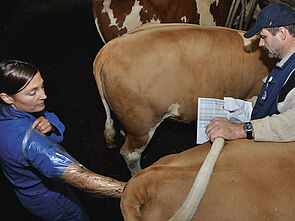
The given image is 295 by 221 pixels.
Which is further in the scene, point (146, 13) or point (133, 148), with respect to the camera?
point (146, 13)

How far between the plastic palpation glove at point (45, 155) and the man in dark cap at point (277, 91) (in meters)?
0.75

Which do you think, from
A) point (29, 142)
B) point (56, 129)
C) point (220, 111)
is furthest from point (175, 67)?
point (29, 142)

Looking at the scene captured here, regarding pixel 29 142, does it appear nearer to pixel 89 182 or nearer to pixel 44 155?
pixel 44 155

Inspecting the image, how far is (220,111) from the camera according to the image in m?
1.74

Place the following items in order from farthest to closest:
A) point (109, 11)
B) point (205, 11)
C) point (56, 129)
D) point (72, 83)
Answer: point (72, 83) → point (205, 11) → point (109, 11) → point (56, 129)

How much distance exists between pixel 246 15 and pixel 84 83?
2561mm

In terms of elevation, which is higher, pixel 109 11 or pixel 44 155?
pixel 109 11

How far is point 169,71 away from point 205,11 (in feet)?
5.83

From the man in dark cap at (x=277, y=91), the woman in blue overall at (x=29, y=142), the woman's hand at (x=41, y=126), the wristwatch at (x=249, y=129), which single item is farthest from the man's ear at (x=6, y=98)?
the wristwatch at (x=249, y=129)

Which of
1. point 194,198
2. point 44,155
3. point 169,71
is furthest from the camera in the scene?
point 169,71

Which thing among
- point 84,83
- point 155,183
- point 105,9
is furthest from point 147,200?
point 84,83

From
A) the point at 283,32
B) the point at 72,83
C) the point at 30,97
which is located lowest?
the point at 72,83

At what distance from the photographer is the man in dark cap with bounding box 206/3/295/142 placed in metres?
1.26

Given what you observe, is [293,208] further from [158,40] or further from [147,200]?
[158,40]
